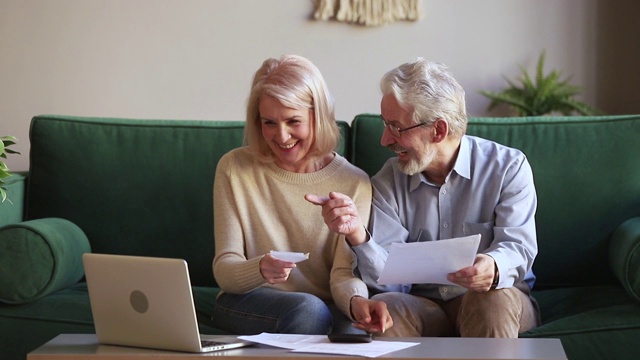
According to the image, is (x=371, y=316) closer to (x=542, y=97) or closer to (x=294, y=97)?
(x=294, y=97)

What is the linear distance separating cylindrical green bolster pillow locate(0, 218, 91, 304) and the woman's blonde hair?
59cm

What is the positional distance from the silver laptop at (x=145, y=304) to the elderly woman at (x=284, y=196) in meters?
0.47

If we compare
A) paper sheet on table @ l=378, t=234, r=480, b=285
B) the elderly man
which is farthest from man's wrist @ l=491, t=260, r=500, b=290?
paper sheet on table @ l=378, t=234, r=480, b=285

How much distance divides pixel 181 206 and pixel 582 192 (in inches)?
45.8

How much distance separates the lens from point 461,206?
2.34 metres

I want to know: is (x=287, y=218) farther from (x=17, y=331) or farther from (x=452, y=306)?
(x=17, y=331)

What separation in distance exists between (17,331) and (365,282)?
88 cm

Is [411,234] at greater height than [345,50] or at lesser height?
lesser

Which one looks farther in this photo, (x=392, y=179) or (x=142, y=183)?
(x=142, y=183)

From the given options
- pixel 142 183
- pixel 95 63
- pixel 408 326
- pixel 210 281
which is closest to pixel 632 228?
pixel 408 326

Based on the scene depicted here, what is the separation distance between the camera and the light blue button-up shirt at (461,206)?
2264 millimetres

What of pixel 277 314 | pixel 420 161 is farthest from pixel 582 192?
pixel 277 314

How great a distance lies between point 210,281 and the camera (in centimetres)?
283

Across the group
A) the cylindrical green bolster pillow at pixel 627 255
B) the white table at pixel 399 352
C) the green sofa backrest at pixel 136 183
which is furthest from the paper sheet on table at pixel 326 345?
the green sofa backrest at pixel 136 183
